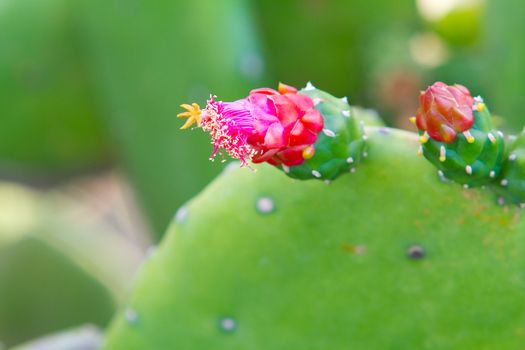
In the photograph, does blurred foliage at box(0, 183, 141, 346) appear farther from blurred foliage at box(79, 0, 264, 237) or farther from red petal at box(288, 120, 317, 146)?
red petal at box(288, 120, 317, 146)

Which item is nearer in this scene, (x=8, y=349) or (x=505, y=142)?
(x=505, y=142)

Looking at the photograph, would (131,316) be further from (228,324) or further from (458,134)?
(458,134)

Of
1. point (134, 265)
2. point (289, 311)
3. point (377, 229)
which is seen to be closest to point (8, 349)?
point (134, 265)

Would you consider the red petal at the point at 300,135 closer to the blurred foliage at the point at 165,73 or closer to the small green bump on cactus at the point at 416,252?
the small green bump on cactus at the point at 416,252

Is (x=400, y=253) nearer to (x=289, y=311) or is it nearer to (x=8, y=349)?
(x=289, y=311)

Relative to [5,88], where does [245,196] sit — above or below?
above

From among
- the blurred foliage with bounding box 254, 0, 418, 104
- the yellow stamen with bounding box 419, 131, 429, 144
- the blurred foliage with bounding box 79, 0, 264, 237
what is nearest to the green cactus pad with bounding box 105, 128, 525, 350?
the yellow stamen with bounding box 419, 131, 429, 144
